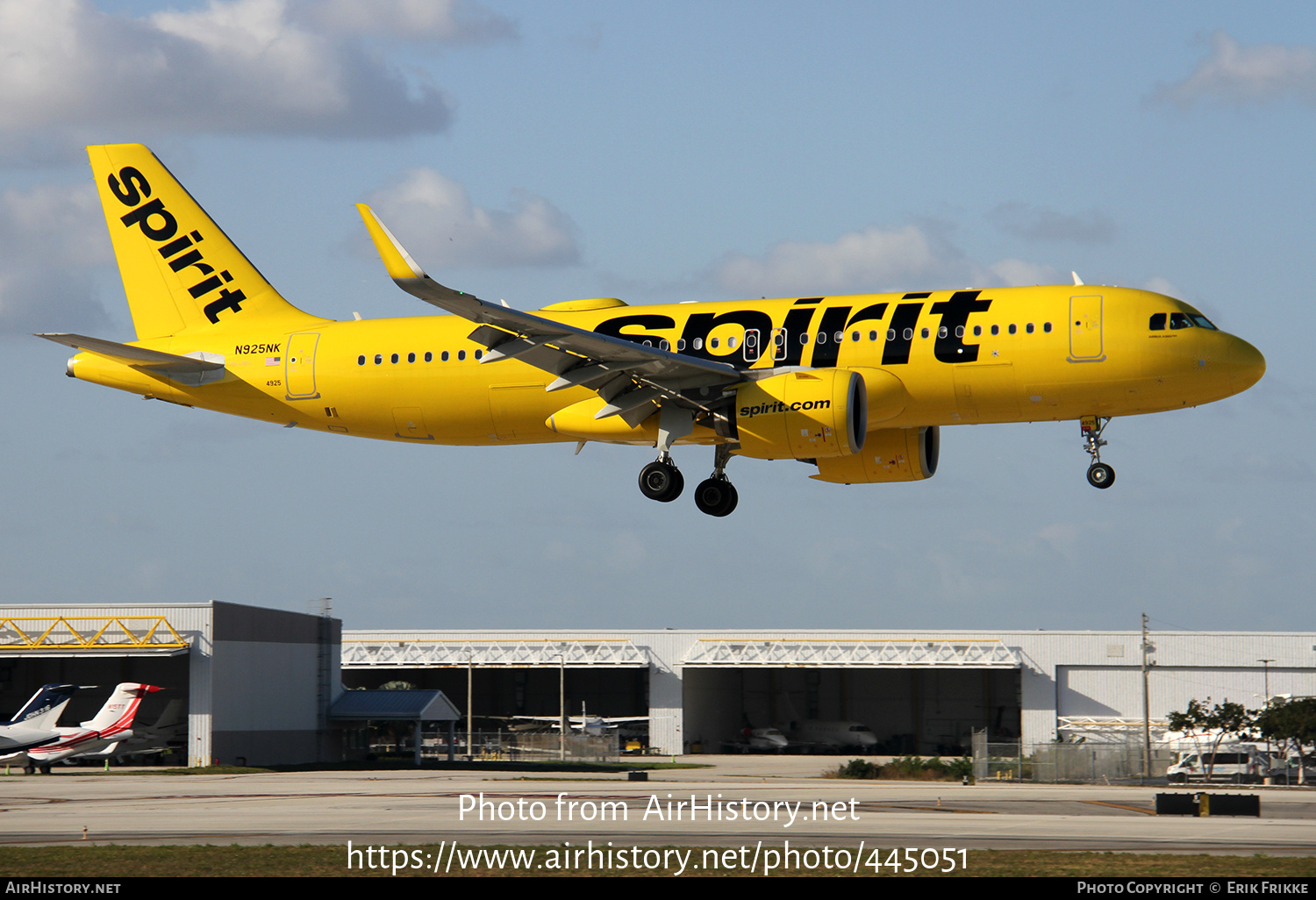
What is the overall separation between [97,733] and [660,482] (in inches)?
1916

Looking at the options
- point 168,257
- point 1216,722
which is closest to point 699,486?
point 168,257

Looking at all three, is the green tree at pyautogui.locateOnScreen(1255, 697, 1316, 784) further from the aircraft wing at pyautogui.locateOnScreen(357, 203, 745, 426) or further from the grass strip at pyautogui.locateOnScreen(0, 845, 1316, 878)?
the aircraft wing at pyautogui.locateOnScreen(357, 203, 745, 426)

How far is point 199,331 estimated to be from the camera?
43.9m

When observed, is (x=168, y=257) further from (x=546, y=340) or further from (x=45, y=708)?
(x=45, y=708)

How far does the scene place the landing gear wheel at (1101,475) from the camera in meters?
36.9

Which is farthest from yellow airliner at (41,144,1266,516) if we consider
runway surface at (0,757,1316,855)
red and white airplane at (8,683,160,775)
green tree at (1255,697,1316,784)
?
green tree at (1255,697,1316,784)

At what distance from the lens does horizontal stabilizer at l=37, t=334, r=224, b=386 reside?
40.5 metres

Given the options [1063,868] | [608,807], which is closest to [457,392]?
[608,807]

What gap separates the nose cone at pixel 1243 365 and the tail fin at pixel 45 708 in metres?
61.1

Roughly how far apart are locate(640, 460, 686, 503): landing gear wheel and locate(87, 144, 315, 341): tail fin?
12.1m

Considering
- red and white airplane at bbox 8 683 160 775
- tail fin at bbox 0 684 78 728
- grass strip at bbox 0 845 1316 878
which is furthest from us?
tail fin at bbox 0 684 78 728

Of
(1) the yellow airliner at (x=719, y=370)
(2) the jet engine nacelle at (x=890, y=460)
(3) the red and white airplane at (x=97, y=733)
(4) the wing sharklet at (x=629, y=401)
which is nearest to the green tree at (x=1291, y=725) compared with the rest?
(2) the jet engine nacelle at (x=890, y=460)

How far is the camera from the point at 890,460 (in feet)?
133
